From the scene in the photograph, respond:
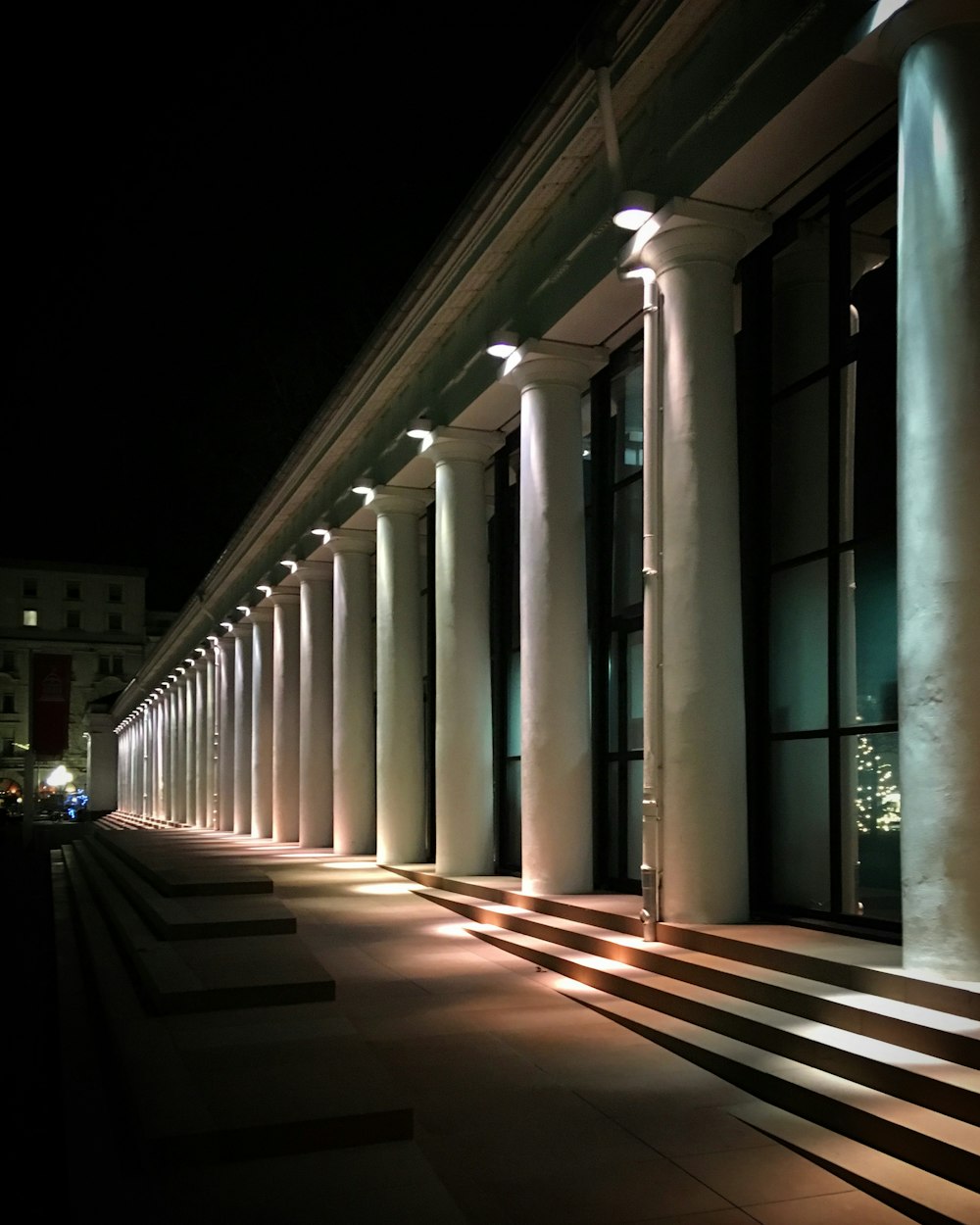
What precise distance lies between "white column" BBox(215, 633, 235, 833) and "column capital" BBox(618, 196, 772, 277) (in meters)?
31.4

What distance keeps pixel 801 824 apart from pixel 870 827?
2.91 ft

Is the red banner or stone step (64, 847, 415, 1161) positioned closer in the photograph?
stone step (64, 847, 415, 1161)

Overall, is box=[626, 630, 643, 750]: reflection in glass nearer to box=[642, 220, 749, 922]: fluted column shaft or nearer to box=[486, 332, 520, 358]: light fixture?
box=[486, 332, 520, 358]: light fixture

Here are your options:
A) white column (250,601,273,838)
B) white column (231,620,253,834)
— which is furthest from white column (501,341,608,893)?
white column (231,620,253,834)

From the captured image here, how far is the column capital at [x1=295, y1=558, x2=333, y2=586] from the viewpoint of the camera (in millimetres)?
28672

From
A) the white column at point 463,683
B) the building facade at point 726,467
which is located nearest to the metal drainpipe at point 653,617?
the building facade at point 726,467

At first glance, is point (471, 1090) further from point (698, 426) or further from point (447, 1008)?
point (698, 426)

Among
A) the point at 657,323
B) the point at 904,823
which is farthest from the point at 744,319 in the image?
the point at 904,823

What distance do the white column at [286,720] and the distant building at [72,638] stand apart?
78016 millimetres

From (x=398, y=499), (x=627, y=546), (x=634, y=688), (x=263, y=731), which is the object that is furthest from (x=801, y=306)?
(x=263, y=731)

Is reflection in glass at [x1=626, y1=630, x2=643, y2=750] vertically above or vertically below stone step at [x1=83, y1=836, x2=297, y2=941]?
above

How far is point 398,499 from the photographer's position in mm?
22016

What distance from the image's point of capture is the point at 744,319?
1273 centimetres

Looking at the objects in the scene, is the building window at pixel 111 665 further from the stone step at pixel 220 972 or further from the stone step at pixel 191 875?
the stone step at pixel 220 972
